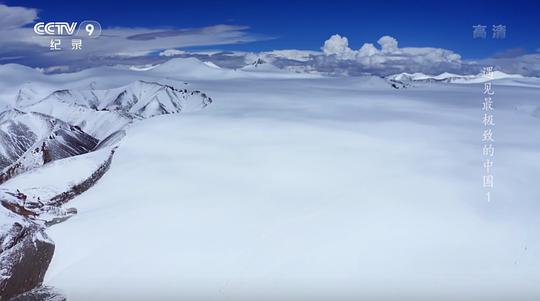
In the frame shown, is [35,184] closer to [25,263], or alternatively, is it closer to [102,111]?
[25,263]

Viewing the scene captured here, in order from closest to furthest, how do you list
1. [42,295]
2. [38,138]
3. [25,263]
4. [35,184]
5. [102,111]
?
[42,295] < [25,263] < [35,184] < [38,138] < [102,111]

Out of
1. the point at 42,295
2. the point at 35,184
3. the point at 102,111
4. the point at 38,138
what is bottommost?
the point at 42,295

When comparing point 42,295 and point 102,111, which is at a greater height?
point 102,111

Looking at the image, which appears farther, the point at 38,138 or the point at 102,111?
the point at 102,111

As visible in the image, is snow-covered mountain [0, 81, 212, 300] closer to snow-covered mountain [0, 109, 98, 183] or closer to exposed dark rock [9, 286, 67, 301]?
snow-covered mountain [0, 109, 98, 183]

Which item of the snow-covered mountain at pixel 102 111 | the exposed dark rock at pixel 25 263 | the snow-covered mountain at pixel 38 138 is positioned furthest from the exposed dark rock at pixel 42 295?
the snow-covered mountain at pixel 102 111

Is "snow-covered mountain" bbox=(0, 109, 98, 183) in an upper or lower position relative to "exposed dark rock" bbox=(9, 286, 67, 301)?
upper

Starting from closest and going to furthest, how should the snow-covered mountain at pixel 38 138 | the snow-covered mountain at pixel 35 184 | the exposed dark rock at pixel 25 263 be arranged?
the exposed dark rock at pixel 25 263 → the snow-covered mountain at pixel 35 184 → the snow-covered mountain at pixel 38 138

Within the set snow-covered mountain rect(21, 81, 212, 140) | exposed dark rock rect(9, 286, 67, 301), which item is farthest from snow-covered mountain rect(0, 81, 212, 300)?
snow-covered mountain rect(21, 81, 212, 140)

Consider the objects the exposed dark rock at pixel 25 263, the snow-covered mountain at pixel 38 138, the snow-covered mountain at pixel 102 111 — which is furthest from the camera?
the snow-covered mountain at pixel 102 111

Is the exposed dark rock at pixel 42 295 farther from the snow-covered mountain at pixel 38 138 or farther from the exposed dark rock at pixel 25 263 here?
the snow-covered mountain at pixel 38 138

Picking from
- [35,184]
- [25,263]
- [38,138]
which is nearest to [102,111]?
[38,138]
